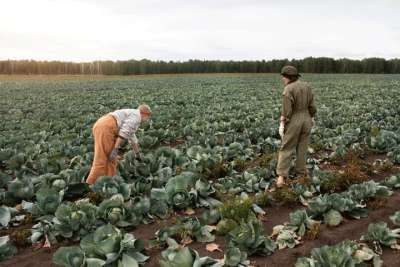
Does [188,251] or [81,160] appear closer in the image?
[188,251]

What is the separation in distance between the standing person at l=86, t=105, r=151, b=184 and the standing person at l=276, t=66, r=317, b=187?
230 cm

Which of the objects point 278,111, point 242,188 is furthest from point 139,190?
point 278,111

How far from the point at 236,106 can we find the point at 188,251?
15777mm

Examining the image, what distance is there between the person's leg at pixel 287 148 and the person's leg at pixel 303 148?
0.16 m

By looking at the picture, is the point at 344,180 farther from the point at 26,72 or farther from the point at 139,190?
the point at 26,72

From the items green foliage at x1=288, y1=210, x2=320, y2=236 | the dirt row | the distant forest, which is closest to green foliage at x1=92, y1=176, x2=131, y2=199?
the dirt row

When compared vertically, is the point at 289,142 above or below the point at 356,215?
above

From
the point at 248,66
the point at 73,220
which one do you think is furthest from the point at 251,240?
the point at 248,66

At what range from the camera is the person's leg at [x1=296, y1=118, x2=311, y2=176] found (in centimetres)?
739

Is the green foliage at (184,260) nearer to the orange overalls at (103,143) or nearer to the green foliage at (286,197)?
the green foliage at (286,197)

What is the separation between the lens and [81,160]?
28.2 ft

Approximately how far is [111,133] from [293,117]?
3082 mm

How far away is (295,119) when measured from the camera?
732 centimetres

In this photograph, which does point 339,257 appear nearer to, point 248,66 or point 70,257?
point 70,257
